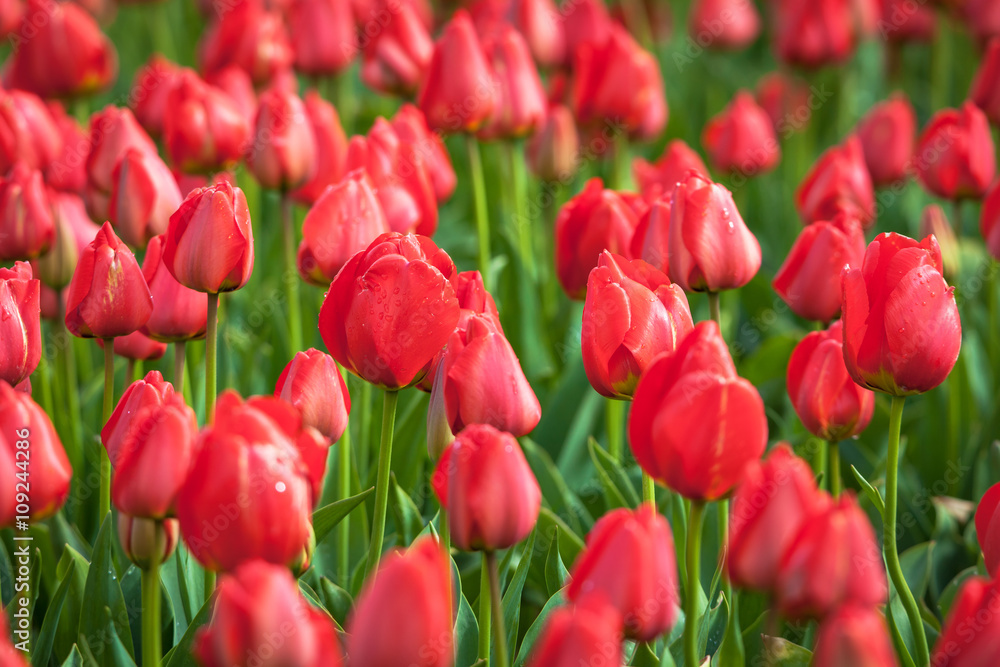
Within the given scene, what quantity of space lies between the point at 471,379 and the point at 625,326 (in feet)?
0.53

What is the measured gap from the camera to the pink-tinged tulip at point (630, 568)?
761 millimetres

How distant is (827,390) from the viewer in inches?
47.2

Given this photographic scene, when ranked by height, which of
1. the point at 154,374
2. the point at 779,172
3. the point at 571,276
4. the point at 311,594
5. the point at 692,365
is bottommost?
the point at 779,172

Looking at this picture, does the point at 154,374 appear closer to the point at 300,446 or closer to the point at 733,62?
the point at 300,446

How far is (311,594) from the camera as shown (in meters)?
1.19

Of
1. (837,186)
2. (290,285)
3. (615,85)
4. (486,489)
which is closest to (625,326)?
(486,489)

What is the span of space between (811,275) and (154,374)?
79 centimetres

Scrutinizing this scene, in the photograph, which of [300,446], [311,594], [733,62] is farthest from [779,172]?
[300,446]

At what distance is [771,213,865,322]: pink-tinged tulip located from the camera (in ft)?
4.40

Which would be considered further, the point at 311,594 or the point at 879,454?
the point at 879,454

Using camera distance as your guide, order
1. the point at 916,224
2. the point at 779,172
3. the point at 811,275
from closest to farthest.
Answer: the point at 811,275, the point at 916,224, the point at 779,172

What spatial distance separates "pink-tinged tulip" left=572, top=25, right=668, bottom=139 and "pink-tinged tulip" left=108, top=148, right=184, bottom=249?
106 centimetres

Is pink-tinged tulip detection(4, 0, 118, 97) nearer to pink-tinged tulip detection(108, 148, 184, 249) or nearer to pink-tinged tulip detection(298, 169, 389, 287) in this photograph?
pink-tinged tulip detection(108, 148, 184, 249)

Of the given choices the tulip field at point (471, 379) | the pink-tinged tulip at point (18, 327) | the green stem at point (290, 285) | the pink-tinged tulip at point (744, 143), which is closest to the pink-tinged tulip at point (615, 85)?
the tulip field at point (471, 379)
